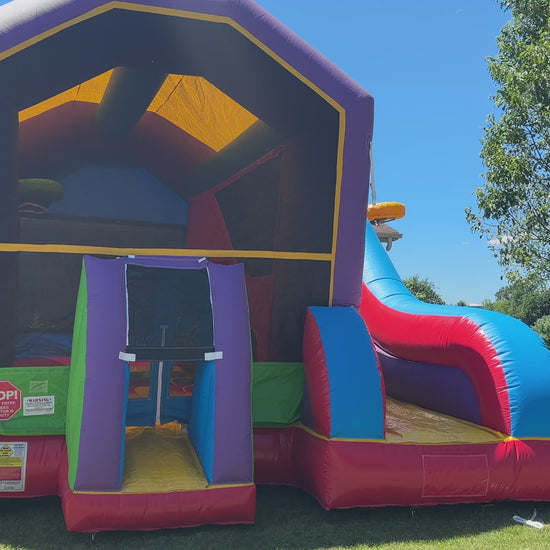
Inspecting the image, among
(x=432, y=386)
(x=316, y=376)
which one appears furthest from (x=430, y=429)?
(x=316, y=376)

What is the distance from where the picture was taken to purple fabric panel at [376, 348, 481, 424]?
3551mm

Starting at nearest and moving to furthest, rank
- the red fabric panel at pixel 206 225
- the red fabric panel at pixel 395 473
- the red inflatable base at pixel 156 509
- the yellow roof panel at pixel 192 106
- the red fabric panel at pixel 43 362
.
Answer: the red inflatable base at pixel 156 509 → the red fabric panel at pixel 395 473 → the red fabric panel at pixel 43 362 → the yellow roof panel at pixel 192 106 → the red fabric panel at pixel 206 225

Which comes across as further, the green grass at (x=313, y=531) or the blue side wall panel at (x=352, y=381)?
the blue side wall panel at (x=352, y=381)

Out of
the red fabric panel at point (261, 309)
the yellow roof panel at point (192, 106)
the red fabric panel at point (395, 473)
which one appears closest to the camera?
the red fabric panel at point (395, 473)

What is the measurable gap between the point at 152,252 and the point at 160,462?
1.12 meters

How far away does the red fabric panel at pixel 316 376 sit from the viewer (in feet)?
9.77

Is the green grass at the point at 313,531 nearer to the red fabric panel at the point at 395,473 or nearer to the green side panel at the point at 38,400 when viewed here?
the red fabric panel at the point at 395,473

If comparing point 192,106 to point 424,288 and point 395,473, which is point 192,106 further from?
point 424,288

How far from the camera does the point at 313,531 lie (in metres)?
2.75

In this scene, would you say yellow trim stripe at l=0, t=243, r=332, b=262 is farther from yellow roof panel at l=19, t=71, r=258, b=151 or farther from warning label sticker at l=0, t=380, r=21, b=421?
yellow roof panel at l=19, t=71, r=258, b=151

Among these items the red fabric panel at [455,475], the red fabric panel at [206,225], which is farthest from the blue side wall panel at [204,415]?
the red fabric panel at [206,225]

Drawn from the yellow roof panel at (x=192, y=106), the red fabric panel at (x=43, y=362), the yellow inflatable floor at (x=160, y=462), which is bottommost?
the yellow inflatable floor at (x=160, y=462)

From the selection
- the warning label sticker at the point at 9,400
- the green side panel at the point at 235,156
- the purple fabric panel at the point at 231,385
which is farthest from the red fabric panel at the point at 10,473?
the green side panel at the point at 235,156

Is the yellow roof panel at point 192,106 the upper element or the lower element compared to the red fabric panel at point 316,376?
upper
